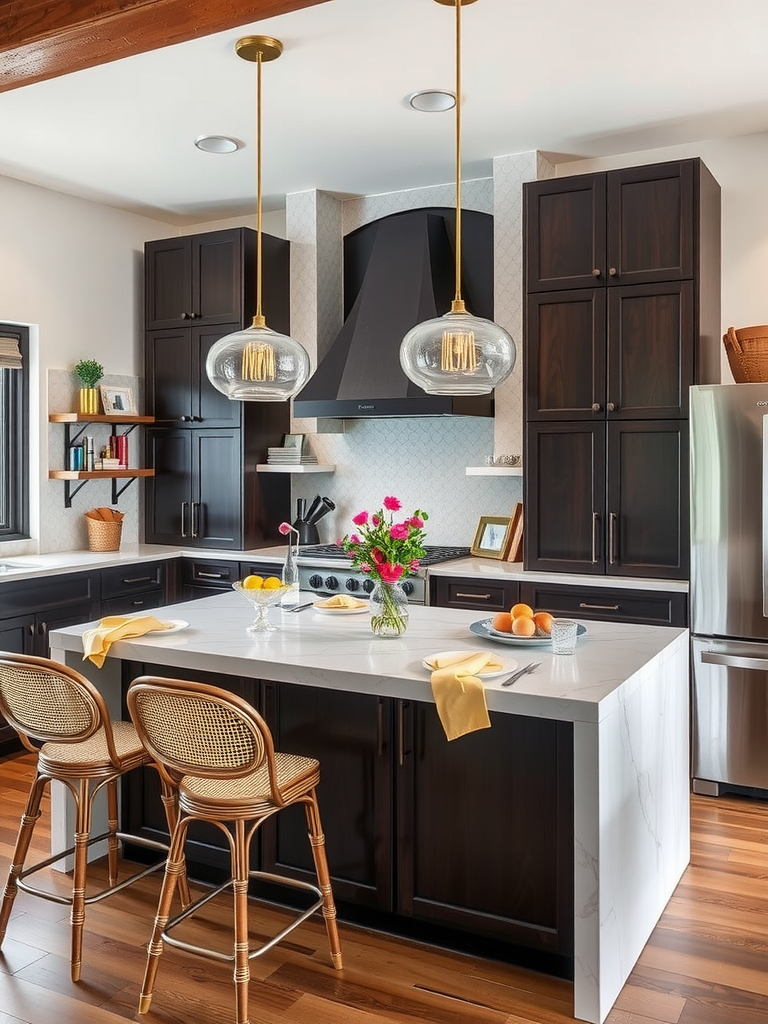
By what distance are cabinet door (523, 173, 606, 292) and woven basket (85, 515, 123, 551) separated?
272 centimetres

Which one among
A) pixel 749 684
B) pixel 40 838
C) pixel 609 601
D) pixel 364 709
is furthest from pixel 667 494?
pixel 40 838

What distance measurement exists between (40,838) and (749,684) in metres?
2.88

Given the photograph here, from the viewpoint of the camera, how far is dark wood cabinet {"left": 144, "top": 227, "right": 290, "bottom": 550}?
5461 millimetres

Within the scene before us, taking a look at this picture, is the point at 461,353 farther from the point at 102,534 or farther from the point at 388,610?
the point at 102,534

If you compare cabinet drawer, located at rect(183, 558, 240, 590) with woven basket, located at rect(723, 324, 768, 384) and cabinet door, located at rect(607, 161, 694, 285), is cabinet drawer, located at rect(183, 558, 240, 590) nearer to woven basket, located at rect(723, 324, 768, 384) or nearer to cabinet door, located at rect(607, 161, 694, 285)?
cabinet door, located at rect(607, 161, 694, 285)

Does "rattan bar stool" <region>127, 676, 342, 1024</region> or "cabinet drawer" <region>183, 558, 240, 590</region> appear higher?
"cabinet drawer" <region>183, 558, 240, 590</region>

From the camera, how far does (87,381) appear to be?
5414 mm

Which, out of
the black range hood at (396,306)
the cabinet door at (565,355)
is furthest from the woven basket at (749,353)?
the black range hood at (396,306)

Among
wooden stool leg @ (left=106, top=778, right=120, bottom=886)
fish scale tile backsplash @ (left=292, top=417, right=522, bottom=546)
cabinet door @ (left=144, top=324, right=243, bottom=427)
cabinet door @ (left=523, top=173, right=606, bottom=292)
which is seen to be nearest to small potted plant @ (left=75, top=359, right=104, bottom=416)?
cabinet door @ (left=144, top=324, right=243, bottom=427)

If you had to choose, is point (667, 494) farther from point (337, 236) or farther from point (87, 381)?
point (87, 381)

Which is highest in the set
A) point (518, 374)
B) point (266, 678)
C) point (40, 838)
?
point (518, 374)

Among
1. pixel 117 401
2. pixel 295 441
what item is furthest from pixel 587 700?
pixel 117 401

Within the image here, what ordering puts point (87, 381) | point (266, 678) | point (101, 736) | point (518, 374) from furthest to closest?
1. point (87, 381)
2. point (518, 374)
3. point (101, 736)
4. point (266, 678)

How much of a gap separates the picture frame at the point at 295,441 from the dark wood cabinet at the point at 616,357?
5.20 ft
